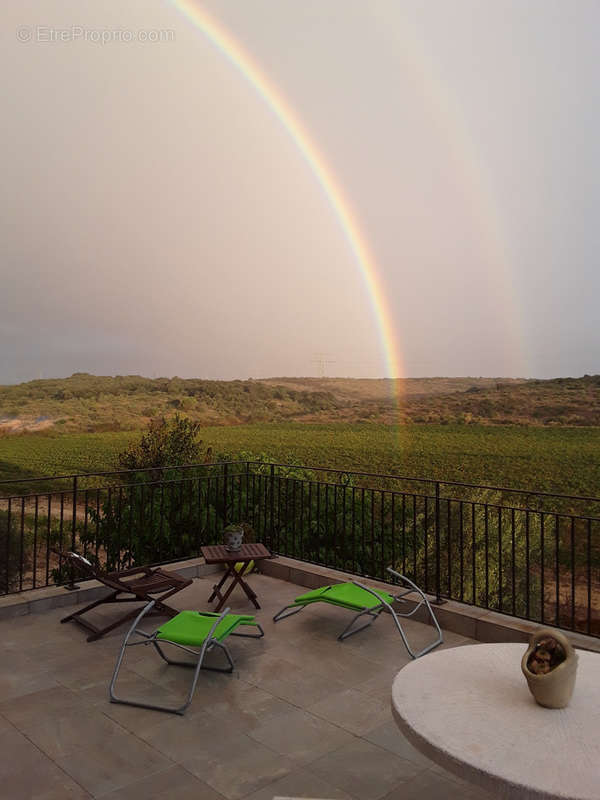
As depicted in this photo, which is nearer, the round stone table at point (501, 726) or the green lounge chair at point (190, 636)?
the round stone table at point (501, 726)

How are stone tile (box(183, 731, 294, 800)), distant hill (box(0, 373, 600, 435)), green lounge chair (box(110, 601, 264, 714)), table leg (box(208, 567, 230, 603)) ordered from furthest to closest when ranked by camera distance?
distant hill (box(0, 373, 600, 435)) < table leg (box(208, 567, 230, 603)) < green lounge chair (box(110, 601, 264, 714)) < stone tile (box(183, 731, 294, 800))

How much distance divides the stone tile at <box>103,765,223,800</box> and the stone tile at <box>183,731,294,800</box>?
0.04m

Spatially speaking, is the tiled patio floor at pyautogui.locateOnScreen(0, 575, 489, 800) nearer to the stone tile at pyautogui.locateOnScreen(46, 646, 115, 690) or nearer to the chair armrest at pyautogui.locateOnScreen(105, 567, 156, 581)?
the stone tile at pyautogui.locateOnScreen(46, 646, 115, 690)

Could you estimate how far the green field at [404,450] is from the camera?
29.3 m

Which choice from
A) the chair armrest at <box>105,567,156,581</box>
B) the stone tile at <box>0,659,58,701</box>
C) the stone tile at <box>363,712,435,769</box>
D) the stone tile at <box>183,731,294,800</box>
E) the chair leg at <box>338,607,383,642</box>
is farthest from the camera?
the chair armrest at <box>105,567,156,581</box>

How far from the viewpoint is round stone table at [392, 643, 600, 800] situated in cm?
169

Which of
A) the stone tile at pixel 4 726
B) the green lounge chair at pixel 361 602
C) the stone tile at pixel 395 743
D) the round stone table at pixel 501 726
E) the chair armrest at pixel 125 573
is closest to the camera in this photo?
the round stone table at pixel 501 726

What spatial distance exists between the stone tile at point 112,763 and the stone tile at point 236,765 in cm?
19

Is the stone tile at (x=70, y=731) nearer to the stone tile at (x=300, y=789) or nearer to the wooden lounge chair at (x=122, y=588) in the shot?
the stone tile at (x=300, y=789)

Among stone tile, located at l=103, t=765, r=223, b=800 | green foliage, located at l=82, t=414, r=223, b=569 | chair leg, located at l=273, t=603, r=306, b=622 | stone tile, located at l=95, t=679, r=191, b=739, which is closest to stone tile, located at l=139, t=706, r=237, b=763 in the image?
stone tile, located at l=95, t=679, r=191, b=739

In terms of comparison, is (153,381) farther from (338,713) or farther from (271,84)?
(338,713)

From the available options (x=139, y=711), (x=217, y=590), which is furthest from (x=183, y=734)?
(x=217, y=590)

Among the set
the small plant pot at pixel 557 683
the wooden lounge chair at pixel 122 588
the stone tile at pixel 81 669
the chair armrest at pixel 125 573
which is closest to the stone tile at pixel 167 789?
the stone tile at pixel 81 669

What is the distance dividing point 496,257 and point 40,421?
82.3 ft
